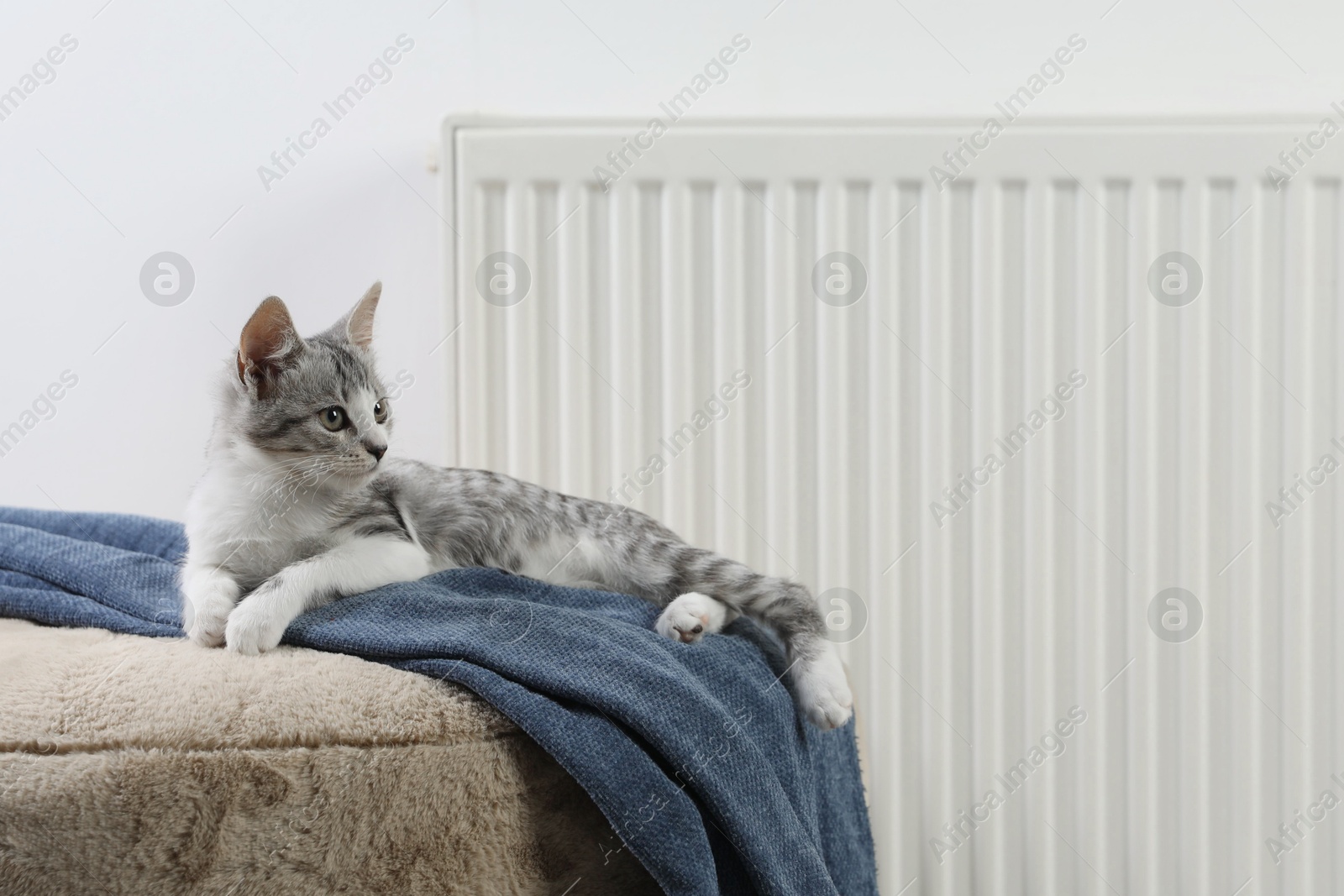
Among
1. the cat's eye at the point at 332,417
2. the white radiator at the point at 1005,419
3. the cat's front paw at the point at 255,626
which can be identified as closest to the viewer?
the cat's front paw at the point at 255,626

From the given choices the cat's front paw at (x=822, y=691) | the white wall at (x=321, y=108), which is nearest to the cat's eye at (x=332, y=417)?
the cat's front paw at (x=822, y=691)

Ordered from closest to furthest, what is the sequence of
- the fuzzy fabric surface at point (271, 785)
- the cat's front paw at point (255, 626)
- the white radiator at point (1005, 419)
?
1. the fuzzy fabric surface at point (271, 785)
2. the cat's front paw at point (255, 626)
3. the white radiator at point (1005, 419)

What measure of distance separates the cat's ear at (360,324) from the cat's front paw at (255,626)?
27cm

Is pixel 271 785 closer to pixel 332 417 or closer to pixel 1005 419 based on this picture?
pixel 332 417

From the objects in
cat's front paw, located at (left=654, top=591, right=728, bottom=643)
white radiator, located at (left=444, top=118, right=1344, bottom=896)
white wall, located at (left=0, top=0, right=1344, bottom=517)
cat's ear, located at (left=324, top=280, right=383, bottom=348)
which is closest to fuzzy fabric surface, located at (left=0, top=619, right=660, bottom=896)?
cat's front paw, located at (left=654, top=591, right=728, bottom=643)

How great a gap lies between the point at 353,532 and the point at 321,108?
3.03 ft

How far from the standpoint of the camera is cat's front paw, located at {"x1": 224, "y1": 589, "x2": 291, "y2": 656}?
682mm

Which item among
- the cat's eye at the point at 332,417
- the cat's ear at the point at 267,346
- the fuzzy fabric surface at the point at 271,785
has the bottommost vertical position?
the fuzzy fabric surface at the point at 271,785

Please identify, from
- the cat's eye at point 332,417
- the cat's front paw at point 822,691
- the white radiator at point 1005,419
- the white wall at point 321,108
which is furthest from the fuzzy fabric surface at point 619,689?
the white wall at point 321,108

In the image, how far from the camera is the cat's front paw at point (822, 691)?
81 cm

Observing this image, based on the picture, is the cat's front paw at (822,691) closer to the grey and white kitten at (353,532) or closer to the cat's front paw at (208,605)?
the grey and white kitten at (353,532)

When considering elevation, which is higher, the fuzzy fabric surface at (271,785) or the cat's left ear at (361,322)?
the cat's left ear at (361,322)

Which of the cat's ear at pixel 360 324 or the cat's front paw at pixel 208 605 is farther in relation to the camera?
the cat's ear at pixel 360 324

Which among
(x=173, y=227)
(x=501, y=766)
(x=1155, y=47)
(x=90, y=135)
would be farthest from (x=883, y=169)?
(x=90, y=135)
